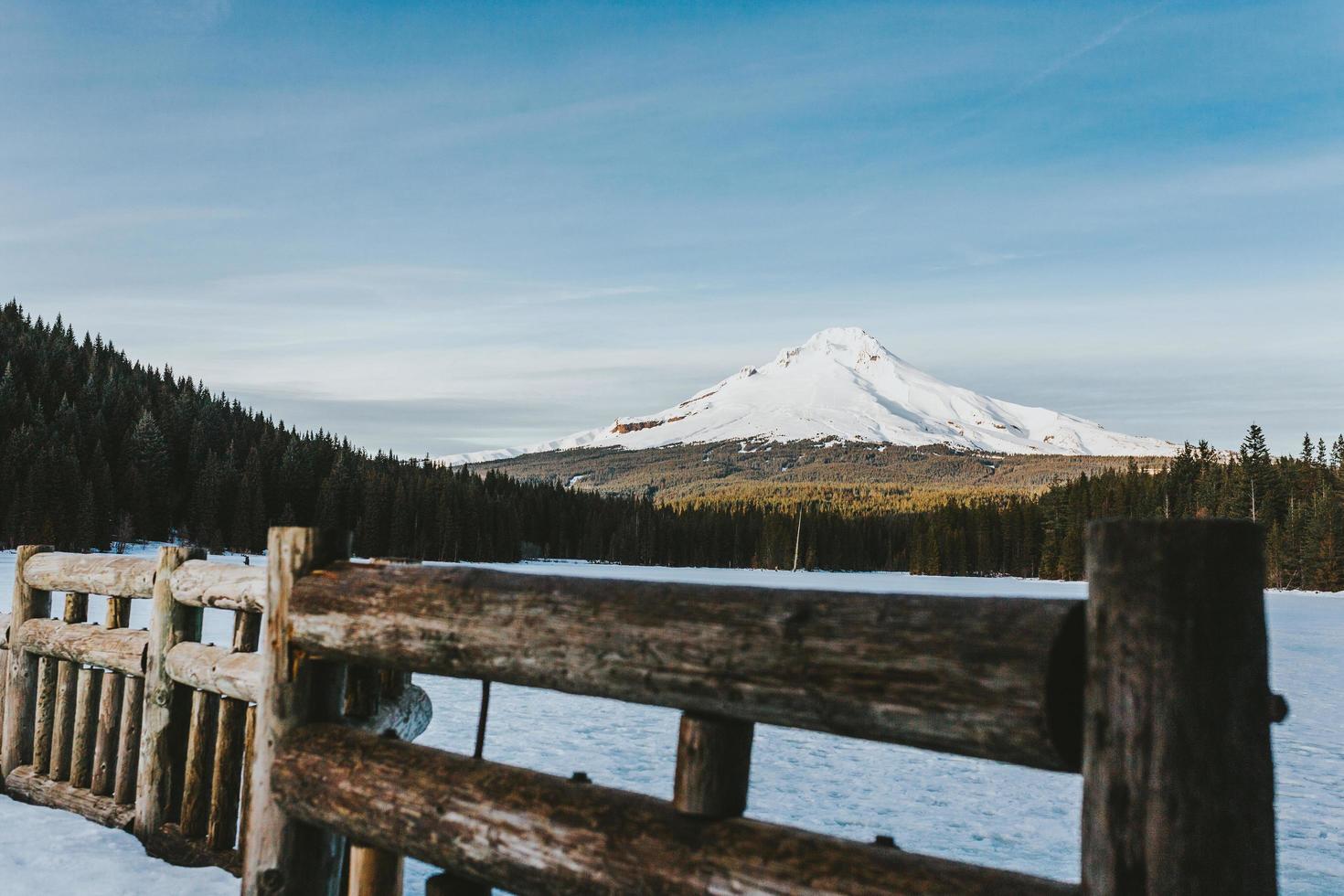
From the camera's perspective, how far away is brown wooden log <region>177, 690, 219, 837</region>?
19.6 feet

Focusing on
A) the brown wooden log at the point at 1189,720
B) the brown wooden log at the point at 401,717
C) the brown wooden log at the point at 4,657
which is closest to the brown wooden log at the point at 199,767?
the brown wooden log at the point at 401,717

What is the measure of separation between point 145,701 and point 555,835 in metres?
4.60

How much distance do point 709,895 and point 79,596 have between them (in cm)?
675

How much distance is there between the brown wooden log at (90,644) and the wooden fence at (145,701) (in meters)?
0.01

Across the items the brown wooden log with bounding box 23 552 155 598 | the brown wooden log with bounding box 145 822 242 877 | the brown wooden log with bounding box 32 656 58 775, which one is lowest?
the brown wooden log with bounding box 145 822 242 877

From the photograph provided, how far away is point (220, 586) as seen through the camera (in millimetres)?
5973

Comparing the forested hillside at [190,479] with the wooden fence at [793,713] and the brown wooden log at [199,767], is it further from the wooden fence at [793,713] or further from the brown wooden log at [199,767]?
the wooden fence at [793,713]

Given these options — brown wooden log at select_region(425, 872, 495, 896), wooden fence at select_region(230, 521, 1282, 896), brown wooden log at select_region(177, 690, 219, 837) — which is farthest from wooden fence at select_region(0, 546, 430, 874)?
brown wooden log at select_region(425, 872, 495, 896)

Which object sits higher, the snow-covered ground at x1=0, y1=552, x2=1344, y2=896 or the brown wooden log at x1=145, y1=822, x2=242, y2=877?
the brown wooden log at x1=145, y1=822, x2=242, y2=877

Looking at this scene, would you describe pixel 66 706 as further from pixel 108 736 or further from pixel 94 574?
pixel 94 574

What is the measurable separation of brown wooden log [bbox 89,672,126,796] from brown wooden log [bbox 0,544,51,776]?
44.3 inches

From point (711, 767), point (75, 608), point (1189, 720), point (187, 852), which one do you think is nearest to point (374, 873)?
point (711, 767)

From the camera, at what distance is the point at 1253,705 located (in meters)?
2.07

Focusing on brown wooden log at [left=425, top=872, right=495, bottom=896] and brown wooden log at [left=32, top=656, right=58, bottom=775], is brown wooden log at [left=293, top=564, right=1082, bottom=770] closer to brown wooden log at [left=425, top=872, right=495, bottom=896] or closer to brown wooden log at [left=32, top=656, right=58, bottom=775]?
brown wooden log at [left=425, top=872, right=495, bottom=896]
